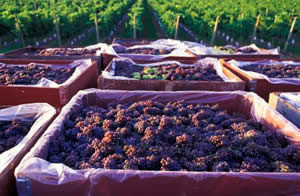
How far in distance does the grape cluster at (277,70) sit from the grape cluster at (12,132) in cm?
417

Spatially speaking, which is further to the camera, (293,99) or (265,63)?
(265,63)

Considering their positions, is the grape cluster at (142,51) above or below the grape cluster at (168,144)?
above

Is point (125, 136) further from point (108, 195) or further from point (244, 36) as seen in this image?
point (244, 36)

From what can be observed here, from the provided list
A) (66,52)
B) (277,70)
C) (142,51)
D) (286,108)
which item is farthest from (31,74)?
(277,70)

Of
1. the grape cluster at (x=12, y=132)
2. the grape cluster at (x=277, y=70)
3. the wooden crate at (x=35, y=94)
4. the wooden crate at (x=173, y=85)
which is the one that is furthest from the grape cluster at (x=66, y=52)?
the grape cluster at (x=277, y=70)

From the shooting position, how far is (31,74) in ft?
14.6

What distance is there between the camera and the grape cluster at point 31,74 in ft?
13.4

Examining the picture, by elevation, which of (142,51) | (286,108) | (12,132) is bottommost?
(12,132)

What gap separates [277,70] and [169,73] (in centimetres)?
226

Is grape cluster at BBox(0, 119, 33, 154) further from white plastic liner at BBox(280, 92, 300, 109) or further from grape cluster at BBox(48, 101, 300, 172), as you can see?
white plastic liner at BBox(280, 92, 300, 109)

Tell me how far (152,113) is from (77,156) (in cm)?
102

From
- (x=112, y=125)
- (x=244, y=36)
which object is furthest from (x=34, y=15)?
(x=112, y=125)

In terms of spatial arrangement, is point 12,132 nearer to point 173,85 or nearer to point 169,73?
point 173,85

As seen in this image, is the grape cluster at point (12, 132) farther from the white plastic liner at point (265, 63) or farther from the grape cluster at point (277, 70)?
the grape cluster at point (277, 70)
